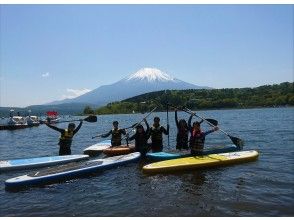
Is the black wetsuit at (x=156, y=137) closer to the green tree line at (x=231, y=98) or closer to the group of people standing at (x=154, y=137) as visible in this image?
the group of people standing at (x=154, y=137)

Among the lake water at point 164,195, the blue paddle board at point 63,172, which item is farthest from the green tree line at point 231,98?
the lake water at point 164,195

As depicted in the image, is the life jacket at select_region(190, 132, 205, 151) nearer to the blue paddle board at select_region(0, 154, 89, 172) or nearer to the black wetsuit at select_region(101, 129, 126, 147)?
the black wetsuit at select_region(101, 129, 126, 147)

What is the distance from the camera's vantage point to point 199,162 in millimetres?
15953

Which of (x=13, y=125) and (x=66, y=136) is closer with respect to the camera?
(x=66, y=136)

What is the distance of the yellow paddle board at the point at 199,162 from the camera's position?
49.6 feet

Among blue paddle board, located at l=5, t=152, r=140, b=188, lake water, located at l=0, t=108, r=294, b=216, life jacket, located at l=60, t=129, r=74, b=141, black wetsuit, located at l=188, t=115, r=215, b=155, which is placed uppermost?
life jacket, located at l=60, t=129, r=74, b=141

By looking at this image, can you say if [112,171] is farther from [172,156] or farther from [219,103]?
[219,103]

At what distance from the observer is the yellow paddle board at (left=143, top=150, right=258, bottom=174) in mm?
15117

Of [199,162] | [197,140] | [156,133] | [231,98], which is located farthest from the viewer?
[231,98]

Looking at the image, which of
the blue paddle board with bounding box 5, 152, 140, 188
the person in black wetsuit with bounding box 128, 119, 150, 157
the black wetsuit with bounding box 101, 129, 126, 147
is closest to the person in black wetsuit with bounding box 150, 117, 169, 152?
the person in black wetsuit with bounding box 128, 119, 150, 157

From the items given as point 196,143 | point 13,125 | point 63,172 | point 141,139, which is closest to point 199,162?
point 196,143

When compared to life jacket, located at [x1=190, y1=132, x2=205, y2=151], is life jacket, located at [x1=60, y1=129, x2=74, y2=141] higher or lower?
A: higher

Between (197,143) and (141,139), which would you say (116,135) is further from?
(197,143)

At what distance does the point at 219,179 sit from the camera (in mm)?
14328
